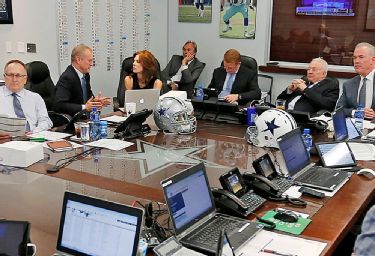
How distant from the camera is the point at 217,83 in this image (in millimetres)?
5660

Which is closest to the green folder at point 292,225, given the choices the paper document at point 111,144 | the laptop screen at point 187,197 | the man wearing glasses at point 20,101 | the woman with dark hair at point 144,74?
the laptop screen at point 187,197

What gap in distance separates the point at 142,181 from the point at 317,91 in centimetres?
261

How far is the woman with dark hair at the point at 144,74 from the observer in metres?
4.72

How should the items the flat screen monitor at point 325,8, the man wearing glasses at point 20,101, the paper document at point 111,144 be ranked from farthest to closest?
the flat screen monitor at point 325,8 < the man wearing glasses at point 20,101 < the paper document at point 111,144

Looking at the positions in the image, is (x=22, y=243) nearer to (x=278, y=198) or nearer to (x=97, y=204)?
(x=97, y=204)

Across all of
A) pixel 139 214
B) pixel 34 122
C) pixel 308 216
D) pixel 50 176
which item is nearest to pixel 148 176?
pixel 50 176

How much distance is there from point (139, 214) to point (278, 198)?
3.26ft

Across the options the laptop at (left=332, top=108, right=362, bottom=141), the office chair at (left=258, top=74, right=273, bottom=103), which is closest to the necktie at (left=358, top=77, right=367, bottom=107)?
the laptop at (left=332, top=108, right=362, bottom=141)

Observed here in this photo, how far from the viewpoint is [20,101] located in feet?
12.5

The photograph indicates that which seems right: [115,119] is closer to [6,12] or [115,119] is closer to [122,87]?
[122,87]

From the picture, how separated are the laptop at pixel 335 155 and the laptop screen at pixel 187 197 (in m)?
1.12

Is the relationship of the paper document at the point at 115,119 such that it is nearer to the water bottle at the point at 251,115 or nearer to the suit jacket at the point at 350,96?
the water bottle at the point at 251,115

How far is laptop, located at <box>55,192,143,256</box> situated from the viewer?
1513 millimetres

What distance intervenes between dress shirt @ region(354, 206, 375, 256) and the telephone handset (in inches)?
22.0
